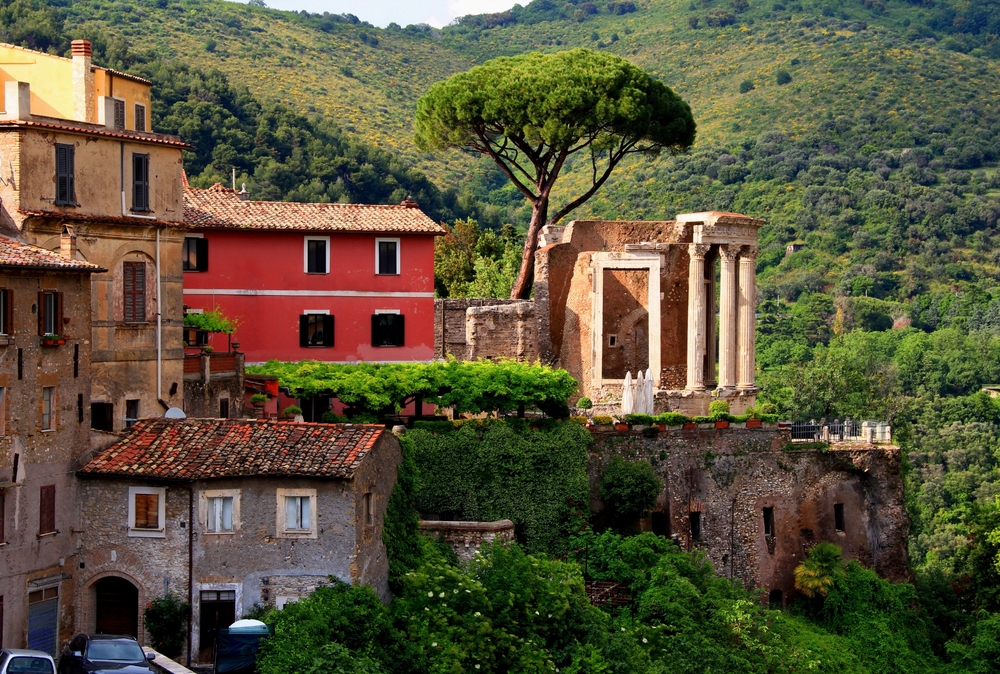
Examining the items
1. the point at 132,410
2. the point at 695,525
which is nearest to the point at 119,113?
the point at 132,410

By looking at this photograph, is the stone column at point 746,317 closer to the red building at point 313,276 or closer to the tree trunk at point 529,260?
the tree trunk at point 529,260

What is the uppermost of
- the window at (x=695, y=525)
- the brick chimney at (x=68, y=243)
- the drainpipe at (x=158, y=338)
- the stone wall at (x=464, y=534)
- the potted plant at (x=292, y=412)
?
the brick chimney at (x=68, y=243)

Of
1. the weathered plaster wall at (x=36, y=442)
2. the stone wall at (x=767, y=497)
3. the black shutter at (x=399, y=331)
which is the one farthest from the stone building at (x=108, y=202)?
the stone wall at (x=767, y=497)

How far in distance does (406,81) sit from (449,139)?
64.5 m

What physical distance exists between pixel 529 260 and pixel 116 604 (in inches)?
1189

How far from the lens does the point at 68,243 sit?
3806cm

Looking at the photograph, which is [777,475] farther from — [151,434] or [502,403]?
[151,434]

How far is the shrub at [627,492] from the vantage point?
1901 inches

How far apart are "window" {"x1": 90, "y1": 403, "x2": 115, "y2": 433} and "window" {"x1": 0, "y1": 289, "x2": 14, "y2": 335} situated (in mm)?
6462

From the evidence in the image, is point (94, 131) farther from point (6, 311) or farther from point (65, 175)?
point (6, 311)

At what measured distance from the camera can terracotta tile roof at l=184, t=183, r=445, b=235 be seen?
1994 inches

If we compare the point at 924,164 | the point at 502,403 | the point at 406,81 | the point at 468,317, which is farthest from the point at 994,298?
the point at 502,403

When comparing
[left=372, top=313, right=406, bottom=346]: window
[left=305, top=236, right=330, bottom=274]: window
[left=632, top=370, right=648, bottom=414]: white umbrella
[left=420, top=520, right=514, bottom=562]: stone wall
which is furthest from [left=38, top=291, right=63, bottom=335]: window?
[left=632, top=370, right=648, bottom=414]: white umbrella

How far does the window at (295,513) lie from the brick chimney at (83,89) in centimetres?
1325
